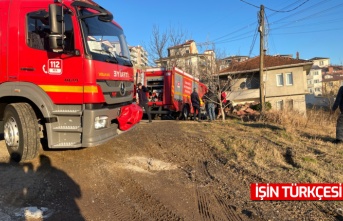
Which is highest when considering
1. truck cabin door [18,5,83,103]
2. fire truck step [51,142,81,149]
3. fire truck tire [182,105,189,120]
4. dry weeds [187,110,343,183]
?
truck cabin door [18,5,83,103]

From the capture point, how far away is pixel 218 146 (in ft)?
24.5

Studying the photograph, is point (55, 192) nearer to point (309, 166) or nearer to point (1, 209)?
point (1, 209)

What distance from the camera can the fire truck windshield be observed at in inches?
208

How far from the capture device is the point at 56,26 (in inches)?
185

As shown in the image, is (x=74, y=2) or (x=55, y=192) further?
(x=74, y=2)

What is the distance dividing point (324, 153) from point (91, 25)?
5877 mm

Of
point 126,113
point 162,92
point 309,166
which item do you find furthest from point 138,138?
point 162,92

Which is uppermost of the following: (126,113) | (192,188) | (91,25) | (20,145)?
(91,25)

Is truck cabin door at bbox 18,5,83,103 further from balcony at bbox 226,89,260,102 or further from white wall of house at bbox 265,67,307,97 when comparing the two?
white wall of house at bbox 265,67,307,97

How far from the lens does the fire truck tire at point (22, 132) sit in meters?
5.21

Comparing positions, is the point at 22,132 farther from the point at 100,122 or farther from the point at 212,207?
the point at 212,207

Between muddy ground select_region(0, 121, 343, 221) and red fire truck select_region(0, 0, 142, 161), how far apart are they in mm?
625

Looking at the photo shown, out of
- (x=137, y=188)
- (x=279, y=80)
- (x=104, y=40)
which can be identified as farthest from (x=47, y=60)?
(x=279, y=80)

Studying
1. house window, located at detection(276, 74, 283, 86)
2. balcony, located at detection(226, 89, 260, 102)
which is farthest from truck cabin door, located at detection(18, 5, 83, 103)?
house window, located at detection(276, 74, 283, 86)
